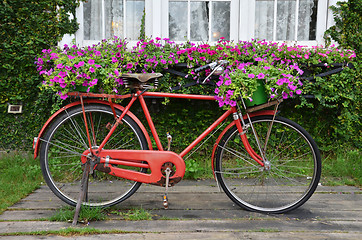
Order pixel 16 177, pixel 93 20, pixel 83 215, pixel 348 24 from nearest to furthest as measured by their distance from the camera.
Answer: pixel 83 215
pixel 16 177
pixel 348 24
pixel 93 20

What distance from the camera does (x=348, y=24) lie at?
413cm

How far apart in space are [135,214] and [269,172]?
3.91 feet

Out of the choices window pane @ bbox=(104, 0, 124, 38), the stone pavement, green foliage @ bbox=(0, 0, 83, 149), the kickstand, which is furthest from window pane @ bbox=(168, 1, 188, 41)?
the kickstand

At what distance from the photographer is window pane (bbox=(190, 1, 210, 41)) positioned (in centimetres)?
435

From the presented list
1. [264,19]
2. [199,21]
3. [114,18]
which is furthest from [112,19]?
[264,19]

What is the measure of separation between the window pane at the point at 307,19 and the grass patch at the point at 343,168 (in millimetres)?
1542

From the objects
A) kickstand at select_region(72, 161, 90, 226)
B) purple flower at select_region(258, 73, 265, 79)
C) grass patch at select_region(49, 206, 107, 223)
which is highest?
purple flower at select_region(258, 73, 265, 79)

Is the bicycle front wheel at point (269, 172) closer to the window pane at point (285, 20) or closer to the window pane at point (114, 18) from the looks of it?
the window pane at point (285, 20)

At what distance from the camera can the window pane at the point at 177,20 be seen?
4348mm

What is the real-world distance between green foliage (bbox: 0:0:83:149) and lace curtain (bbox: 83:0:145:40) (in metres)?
0.22

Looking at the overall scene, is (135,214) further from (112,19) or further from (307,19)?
(307,19)

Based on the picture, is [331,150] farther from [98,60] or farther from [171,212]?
[98,60]

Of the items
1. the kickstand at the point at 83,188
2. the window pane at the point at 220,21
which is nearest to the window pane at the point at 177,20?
the window pane at the point at 220,21

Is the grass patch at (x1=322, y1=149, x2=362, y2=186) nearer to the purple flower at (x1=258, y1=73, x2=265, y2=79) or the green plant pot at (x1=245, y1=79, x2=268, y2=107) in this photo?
the green plant pot at (x1=245, y1=79, x2=268, y2=107)
